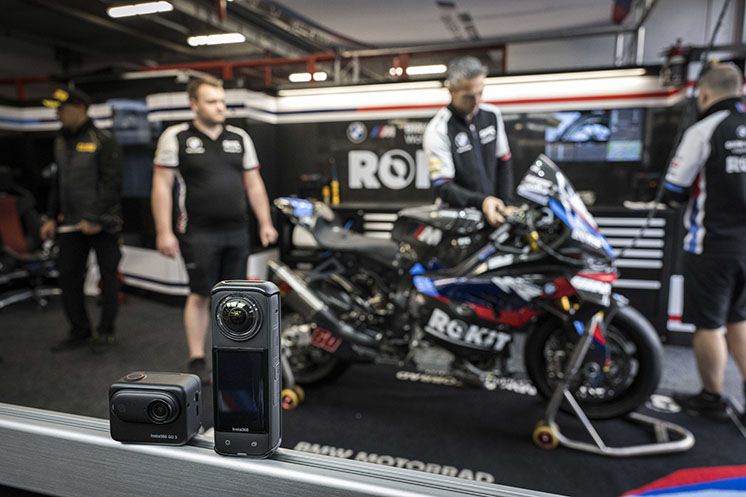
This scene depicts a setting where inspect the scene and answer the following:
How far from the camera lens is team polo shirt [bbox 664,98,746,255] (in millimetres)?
2158

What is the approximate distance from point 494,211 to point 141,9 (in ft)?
4.34

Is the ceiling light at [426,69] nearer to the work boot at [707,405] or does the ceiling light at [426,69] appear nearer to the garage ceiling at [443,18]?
the garage ceiling at [443,18]

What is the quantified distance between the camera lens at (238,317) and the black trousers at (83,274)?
285cm

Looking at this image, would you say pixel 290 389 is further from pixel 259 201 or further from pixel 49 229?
pixel 49 229

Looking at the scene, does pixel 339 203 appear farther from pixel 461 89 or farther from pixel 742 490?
pixel 742 490

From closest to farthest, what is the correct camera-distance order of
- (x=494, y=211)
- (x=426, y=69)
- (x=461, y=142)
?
(x=494, y=211), (x=461, y=142), (x=426, y=69)

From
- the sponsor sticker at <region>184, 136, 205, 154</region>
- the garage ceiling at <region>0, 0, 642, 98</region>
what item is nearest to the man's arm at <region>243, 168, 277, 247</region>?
the sponsor sticker at <region>184, 136, 205, 154</region>

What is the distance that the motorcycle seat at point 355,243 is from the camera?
2334 millimetres

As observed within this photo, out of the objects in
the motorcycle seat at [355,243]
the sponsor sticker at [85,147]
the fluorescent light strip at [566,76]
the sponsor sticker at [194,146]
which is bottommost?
the motorcycle seat at [355,243]

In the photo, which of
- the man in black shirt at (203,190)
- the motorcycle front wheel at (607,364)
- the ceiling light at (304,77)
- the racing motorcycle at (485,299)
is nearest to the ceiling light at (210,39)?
the racing motorcycle at (485,299)

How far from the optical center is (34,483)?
0.79 m

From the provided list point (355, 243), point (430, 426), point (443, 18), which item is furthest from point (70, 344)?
point (443, 18)

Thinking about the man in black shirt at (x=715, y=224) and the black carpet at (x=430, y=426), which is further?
the man in black shirt at (x=715, y=224)

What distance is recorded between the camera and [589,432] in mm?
2086
